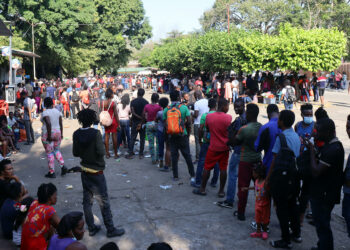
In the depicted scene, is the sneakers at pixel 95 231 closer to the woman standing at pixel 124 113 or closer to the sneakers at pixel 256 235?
the sneakers at pixel 256 235

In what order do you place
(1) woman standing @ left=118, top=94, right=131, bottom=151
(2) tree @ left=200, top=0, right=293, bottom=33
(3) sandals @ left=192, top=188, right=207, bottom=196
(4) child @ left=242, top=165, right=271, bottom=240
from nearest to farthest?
1. (4) child @ left=242, top=165, right=271, bottom=240
2. (3) sandals @ left=192, top=188, right=207, bottom=196
3. (1) woman standing @ left=118, top=94, right=131, bottom=151
4. (2) tree @ left=200, top=0, right=293, bottom=33

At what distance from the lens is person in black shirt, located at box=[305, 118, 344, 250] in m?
3.64

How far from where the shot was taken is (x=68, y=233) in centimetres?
332

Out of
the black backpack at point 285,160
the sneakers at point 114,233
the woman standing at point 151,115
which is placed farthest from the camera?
the woman standing at point 151,115

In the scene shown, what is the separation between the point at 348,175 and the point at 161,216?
2.82 m

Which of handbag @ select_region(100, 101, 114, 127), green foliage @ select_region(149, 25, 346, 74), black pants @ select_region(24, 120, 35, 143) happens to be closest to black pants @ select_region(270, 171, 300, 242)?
handbag @ select_region(100, 101, 114, 127)

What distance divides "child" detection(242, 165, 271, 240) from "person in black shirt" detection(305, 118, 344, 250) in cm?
75

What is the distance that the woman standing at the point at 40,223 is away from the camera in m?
3.80

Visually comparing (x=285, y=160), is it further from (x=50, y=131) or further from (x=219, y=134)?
(x=50, y=131)

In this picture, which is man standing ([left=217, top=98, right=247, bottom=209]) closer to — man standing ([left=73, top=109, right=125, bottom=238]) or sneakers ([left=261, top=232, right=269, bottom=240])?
sneakers ([left=261, top=232, right=269, bottom=240])

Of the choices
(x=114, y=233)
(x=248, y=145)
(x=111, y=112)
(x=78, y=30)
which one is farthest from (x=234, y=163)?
(x=78, y=30)

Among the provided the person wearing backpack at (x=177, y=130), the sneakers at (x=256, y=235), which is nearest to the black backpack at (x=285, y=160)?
the sneakers at (x=256, y=235)

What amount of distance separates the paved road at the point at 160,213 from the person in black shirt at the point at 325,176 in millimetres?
755

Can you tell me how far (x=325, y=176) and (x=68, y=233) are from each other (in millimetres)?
2625
